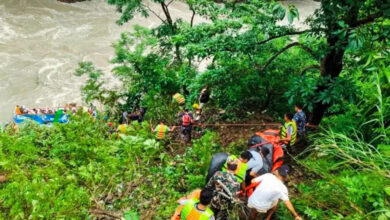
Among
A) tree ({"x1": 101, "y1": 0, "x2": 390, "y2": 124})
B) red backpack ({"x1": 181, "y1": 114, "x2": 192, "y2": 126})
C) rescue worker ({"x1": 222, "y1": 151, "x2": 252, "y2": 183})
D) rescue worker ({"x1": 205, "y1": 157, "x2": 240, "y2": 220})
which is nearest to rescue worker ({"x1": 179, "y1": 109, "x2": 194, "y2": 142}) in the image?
red backpack ({"x1": 181, "y1": 114, "x2": 192, "y2": 126})

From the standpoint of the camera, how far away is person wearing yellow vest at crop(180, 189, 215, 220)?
3.65 metres

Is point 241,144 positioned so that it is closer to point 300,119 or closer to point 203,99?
point 300,119

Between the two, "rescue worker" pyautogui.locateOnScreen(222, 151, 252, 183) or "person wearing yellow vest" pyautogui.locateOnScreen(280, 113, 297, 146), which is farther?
"person wearing yellow vest" pyautogui.locateOnScreen(280, 113, 297, 146)

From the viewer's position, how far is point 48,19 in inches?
894

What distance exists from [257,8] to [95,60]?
1446 cm

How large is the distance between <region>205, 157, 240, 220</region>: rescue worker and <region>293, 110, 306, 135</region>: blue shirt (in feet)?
5.55

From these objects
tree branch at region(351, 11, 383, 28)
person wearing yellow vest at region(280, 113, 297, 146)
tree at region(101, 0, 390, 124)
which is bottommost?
person wearing yellow vest at region(280, 113, 297, 146)

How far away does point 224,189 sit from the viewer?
164 inches

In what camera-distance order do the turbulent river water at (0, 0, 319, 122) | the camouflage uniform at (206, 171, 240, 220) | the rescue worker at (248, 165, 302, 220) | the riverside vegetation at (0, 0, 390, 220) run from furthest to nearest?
the turbulent river water at (0, 0, 319, 122), the camouflage uniform at (206, 171, 240, 220), the rescue worker at (248, 165, 302, 220), the riverside vegetation at (0, 0, 390, 220)

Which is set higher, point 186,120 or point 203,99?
point 203,99

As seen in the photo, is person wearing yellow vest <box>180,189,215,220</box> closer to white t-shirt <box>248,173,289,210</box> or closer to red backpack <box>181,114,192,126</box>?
white t-shirt <box>248,173,289,210</box>

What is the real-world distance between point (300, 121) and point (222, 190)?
218cm

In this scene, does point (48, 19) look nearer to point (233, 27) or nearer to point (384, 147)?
point (233, 27)

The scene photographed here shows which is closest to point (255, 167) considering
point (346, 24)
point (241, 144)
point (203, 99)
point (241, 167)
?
point (241, 167)
